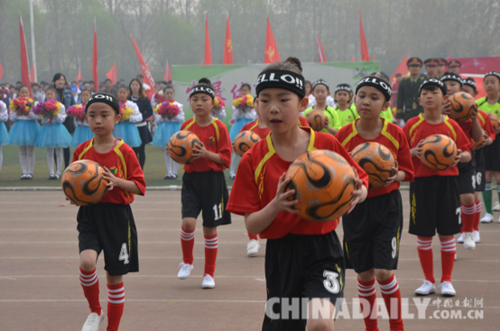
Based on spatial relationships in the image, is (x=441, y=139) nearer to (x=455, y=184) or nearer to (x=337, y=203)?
(x=455, y=184)

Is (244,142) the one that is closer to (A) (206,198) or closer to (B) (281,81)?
(A) (206,198)

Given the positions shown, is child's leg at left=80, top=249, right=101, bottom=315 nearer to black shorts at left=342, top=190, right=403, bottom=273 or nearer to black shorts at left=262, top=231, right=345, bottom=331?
black shorts at left=262, top=231, right=345, bottom=331

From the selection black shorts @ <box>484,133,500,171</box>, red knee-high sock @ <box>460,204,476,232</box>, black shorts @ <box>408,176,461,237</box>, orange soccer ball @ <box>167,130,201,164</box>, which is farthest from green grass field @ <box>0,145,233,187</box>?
black shorts @ <box>408,176,461,237</box>

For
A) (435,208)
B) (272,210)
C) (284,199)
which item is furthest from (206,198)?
(284,199)

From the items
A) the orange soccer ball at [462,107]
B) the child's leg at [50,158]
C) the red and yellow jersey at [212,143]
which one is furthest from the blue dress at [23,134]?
the orange soccer ball at [462,107]

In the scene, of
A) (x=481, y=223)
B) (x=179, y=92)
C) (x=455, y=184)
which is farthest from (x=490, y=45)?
(x=455, y=184)

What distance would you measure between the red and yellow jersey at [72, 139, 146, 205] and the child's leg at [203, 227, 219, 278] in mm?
1798

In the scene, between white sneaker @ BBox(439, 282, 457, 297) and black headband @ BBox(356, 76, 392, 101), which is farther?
white sneaker @ BBox(439, 282, 457, 297)

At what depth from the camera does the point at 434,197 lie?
628 cm

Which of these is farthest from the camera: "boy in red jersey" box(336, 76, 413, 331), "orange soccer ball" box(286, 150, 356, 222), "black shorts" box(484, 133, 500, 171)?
"black shorts" box(484, 133, 500, 171)

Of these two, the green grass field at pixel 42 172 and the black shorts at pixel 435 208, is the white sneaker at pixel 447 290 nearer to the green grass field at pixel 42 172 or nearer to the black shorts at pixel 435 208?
the black shorts at pixel 435 208

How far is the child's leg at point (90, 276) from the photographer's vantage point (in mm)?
4996

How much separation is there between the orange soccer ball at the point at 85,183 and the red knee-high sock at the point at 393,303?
8.10 ft

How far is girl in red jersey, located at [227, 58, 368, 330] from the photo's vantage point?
138 inches
